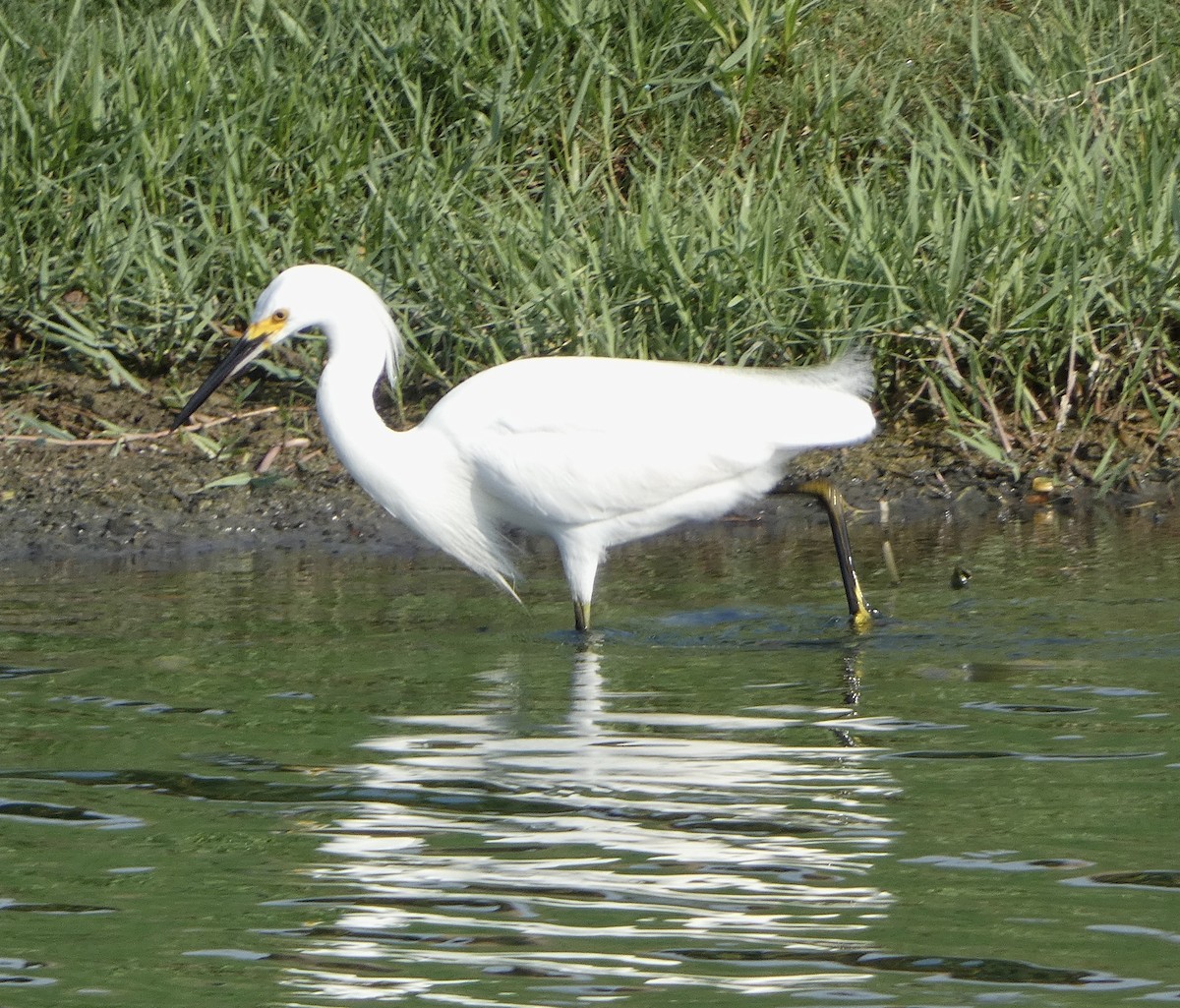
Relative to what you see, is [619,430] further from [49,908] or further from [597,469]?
[49,908]

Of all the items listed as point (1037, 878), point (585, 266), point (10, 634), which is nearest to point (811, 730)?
point (1037, 878)

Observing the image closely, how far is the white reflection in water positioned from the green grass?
284cm

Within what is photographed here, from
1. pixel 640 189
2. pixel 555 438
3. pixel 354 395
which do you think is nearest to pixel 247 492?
pixel 354 395

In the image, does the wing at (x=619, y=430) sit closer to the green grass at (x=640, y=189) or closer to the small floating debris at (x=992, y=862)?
the green grass at (x=640, y=189)

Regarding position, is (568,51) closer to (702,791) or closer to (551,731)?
(551,731)

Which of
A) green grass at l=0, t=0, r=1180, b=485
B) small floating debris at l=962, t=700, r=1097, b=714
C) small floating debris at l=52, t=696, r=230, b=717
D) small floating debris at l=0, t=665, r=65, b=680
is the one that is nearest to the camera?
small floating debris at l=962, t=700, r=1097, b=714

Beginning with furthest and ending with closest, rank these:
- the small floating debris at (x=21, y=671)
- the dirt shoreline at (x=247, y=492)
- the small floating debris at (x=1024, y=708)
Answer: the dirt shoreline at (x=247, y=492)
the small floating debris at (x=21, y=671)
the small floating debris at (x=1024, y=708)

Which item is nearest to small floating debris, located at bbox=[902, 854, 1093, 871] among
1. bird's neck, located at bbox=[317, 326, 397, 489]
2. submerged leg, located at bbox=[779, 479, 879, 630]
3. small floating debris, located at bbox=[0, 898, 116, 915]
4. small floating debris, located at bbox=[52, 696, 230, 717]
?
small floating debris, located at bbox=[0, 898, 116, 915]

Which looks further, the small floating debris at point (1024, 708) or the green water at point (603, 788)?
the small floating debris at point (1024, 708)

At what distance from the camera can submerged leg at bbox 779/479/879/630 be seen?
527 centimetres

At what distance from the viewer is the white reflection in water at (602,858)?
2.76 metres

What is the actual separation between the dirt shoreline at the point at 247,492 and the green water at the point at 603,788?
0.50 metres

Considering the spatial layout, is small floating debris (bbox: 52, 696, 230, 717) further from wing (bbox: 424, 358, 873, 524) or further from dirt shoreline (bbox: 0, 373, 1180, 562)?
dirt shoreline (bbox: 0, 373, 1180, 562)

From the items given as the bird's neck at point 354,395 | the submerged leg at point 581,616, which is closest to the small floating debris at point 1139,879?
the submerged leg at point 581,616
